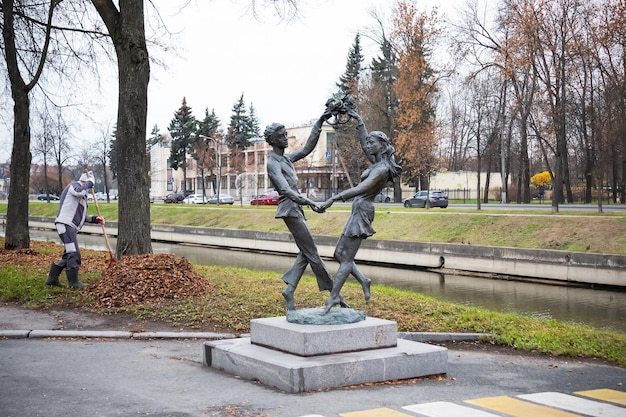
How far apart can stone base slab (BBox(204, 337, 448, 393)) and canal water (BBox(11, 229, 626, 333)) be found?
625cm

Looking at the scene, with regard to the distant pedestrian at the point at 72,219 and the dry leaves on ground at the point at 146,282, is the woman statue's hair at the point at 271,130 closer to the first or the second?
the dry leaves on ground at the point at 146,282

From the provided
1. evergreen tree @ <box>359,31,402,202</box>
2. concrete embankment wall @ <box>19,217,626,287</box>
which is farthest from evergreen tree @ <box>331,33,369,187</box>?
concrete embankment wall @ <box>19,217,626,287</box>

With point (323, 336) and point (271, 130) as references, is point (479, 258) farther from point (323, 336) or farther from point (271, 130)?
point (323, 336)

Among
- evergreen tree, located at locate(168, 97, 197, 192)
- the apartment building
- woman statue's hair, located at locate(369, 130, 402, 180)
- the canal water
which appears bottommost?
the canal water

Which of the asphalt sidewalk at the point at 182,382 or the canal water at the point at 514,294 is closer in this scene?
the asphalt sidewalk at the point at 182,382

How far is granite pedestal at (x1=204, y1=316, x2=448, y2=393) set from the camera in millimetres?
7707

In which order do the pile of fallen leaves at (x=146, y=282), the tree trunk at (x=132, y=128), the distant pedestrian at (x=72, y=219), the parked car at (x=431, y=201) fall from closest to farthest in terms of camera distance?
the pile of fallen leaves at (x=146, y=282), the distant pedestrian at (x=72, y=219), the tree trunk at (x=132, y=128), the parked car at (x=431, y=201)

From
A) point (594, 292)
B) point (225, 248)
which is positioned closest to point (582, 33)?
point (594, 292)

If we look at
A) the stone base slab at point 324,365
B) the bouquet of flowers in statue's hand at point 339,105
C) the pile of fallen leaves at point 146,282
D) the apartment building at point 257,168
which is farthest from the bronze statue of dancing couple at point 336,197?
the apartment building at point 257,168

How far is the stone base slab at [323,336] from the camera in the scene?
8.16m

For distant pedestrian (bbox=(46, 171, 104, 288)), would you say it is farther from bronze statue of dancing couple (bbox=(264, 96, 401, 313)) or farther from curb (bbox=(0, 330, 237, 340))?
bronze statue of dancing couple (bbox=(264, 96, 401, 313))

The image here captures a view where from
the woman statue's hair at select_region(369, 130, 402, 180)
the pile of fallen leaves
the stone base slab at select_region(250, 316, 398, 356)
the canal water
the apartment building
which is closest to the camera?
the stone base slab at select_region(250, 316, 398, 356)

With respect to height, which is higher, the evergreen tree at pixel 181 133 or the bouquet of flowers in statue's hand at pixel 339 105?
the evergreen tree at pixel 181 133

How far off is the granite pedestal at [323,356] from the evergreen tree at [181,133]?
88584 mm
